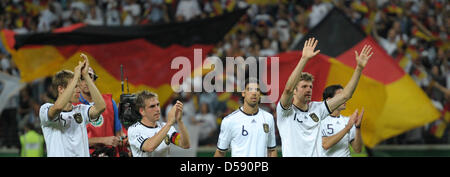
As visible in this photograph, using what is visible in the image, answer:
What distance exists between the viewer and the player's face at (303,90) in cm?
795


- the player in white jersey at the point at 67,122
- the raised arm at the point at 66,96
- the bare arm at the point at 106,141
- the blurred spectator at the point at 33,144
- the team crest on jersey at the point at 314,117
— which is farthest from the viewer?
the blurred spectator at the point at 33,144

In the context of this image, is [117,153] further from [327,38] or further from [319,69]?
[327,38]

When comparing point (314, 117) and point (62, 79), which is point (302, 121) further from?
point (62, 79)

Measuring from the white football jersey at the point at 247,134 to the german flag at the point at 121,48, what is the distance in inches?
189

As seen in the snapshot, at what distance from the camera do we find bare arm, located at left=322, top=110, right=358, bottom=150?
27.0ft

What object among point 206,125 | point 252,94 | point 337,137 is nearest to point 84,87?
point 252,94

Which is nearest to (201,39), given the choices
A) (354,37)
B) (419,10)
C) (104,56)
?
(104,56)

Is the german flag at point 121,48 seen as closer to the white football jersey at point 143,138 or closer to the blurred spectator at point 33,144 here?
the blurred spectator at point 33,144

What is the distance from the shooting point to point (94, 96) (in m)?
7.35

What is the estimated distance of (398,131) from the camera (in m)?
13.4

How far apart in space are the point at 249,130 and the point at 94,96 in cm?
171

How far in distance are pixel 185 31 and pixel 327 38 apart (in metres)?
2.90

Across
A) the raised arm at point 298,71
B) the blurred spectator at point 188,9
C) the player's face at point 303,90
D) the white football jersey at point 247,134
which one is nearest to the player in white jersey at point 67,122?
the white football jersey at point 247,134

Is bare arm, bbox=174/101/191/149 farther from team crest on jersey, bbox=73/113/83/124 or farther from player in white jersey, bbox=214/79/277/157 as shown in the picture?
team crest on jersey, bbox=73/113/83/124
